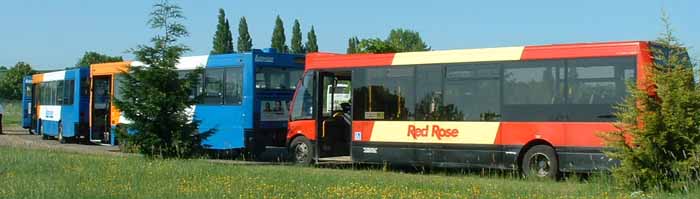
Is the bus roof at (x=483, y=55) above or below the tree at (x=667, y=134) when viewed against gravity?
above

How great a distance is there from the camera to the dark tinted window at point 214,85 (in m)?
21.6

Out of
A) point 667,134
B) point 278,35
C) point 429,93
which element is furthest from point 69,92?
point 278,35

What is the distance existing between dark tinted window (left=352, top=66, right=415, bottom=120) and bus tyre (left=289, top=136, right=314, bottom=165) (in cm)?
162

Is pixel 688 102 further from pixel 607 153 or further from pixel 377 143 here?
pixel 377 143

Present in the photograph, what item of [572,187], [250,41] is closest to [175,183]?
[572,187]

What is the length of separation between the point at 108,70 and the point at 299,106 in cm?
939

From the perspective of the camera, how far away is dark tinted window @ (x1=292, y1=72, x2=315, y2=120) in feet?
62.8

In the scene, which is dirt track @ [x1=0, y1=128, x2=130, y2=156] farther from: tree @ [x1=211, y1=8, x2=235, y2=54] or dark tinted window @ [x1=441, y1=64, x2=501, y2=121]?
tree @ [x1=211, y1=8, x2=235, y2=54]

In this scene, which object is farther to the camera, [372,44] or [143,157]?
[372,44]

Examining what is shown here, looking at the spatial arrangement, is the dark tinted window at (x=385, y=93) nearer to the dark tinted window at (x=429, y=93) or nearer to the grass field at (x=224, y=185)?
the dark tinted window at (x=429, y=93)

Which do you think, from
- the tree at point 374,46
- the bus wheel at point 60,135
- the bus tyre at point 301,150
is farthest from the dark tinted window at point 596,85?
the tree at point 374,46

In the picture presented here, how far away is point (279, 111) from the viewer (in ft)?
70.2

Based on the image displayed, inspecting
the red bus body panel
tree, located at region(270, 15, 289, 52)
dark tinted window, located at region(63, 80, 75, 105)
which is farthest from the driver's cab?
tree, located at region(270, 15, 289, 52)

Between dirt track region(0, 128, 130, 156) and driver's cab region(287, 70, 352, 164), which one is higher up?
driver's cab region(287, 70, 352, 164)
